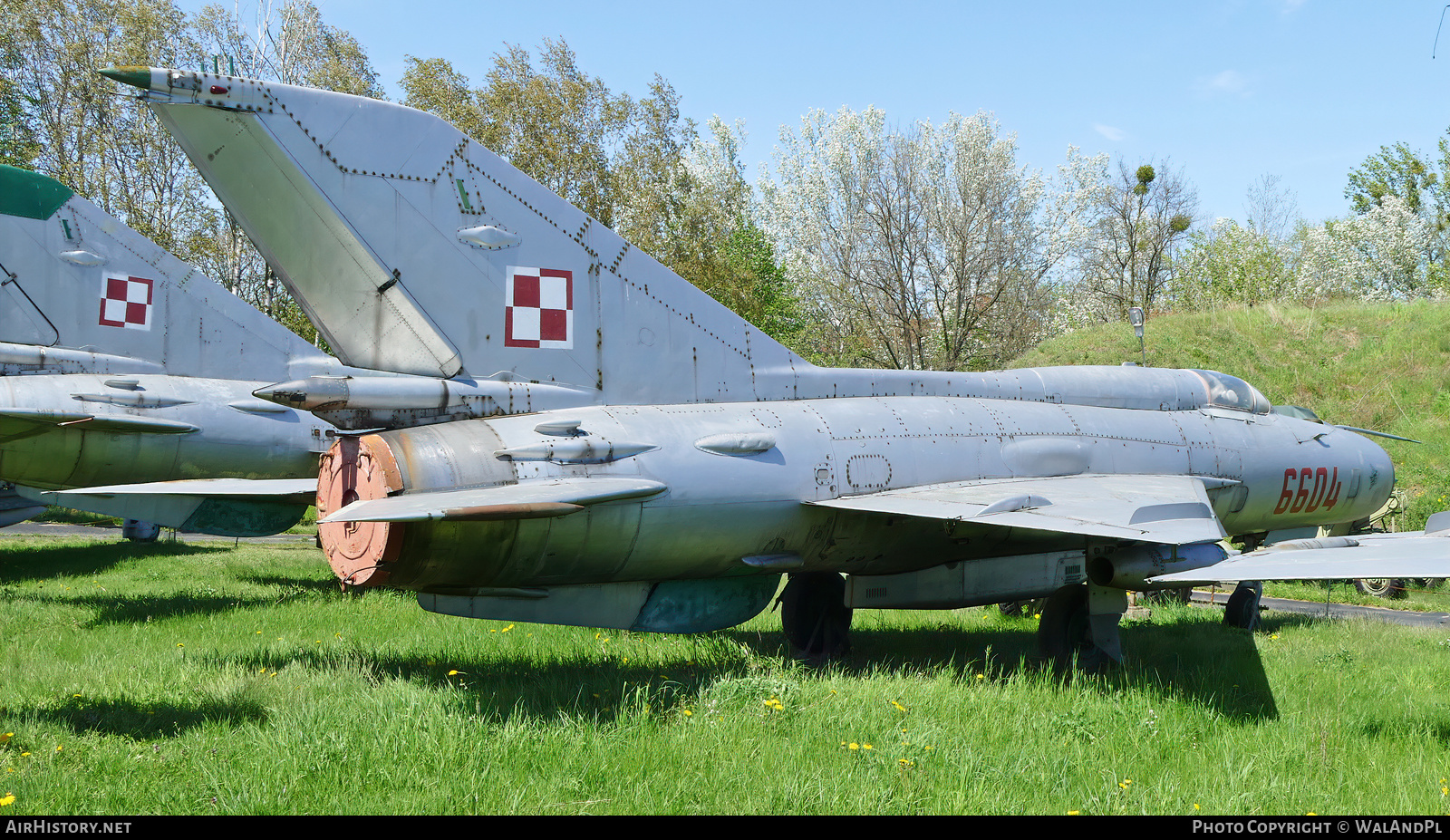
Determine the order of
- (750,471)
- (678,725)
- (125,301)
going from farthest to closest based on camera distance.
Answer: (125,301) < (750,471) < (678,725)

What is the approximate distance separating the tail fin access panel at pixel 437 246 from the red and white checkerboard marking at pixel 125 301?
6362 millimetres

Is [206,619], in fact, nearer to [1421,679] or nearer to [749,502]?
[749,502]

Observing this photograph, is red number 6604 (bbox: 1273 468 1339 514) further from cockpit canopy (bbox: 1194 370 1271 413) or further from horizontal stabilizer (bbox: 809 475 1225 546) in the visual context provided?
horizontal stabilizer (bbox: 809 475 1225 546)

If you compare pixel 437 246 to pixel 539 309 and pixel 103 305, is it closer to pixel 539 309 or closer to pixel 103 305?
pixel 539 309

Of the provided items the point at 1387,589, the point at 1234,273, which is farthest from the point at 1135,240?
the point at 1387,589

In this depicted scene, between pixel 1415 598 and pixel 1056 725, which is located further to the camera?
pixel 1415 598

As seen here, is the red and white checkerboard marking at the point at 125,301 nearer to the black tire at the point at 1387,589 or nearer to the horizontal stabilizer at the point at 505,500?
the horizontal stabilizer at the point at 505,500

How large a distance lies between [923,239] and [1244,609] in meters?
27.4

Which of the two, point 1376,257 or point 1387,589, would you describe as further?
point 1376,257

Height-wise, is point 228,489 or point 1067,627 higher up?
point 228,489

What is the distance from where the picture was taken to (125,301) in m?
11.6

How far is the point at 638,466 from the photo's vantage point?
258 inches

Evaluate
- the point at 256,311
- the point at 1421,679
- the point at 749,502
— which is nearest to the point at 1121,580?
the point at 1421,679
